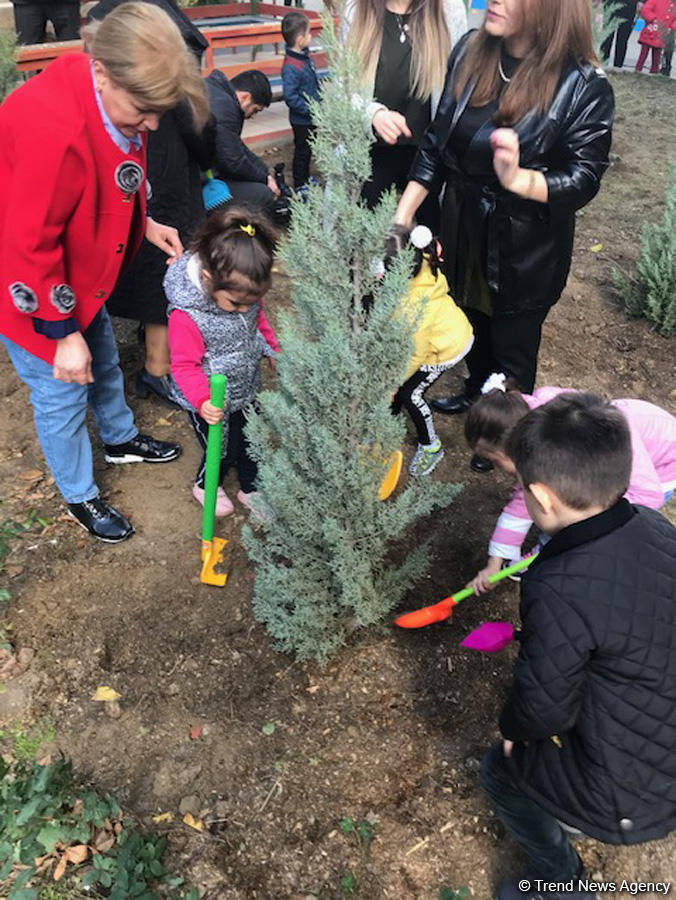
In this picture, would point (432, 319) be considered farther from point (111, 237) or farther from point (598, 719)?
point (598, 719)

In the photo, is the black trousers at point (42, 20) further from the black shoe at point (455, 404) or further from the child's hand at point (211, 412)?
the child's hand at point (211, 412)

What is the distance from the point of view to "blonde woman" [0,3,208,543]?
6.71 feet

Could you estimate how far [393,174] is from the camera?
11.4 feet

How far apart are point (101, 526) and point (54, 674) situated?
67cm

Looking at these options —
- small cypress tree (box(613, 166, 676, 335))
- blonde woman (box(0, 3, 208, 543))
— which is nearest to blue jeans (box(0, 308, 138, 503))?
blonde woman (box(0, 3, 208, 543))

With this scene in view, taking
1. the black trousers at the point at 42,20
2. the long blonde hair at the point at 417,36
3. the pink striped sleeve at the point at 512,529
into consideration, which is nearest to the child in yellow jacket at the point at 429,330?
the pink striped sleeve at the point at 512,529

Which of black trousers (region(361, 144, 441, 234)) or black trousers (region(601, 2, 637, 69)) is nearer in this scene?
black trousers (region(361, 144, 441, 234))

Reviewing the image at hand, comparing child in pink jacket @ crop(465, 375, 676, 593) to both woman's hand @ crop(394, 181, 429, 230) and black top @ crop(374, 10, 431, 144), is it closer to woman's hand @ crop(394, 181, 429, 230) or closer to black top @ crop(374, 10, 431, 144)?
woman's hand @ crop(394, 181, 429, 230)

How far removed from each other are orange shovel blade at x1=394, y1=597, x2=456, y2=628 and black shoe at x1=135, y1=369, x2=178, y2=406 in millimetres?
1818

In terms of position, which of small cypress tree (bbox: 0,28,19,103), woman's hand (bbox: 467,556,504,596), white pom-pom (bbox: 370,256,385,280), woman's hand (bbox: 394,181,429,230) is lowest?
woman's hand (bbox: 467,556,504,596)

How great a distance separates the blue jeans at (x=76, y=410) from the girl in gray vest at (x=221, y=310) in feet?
1.34

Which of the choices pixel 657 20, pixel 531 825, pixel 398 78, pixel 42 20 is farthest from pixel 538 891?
pixel 657 20

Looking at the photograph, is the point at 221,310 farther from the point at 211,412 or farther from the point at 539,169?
the point at 539,169

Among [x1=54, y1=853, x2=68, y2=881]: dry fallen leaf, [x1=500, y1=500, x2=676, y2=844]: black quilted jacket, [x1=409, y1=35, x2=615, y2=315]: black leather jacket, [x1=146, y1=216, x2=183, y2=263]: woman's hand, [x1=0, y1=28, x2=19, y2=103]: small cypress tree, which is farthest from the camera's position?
[x1=0, y1=28, x2=19, y2=103]: small cypress tree
